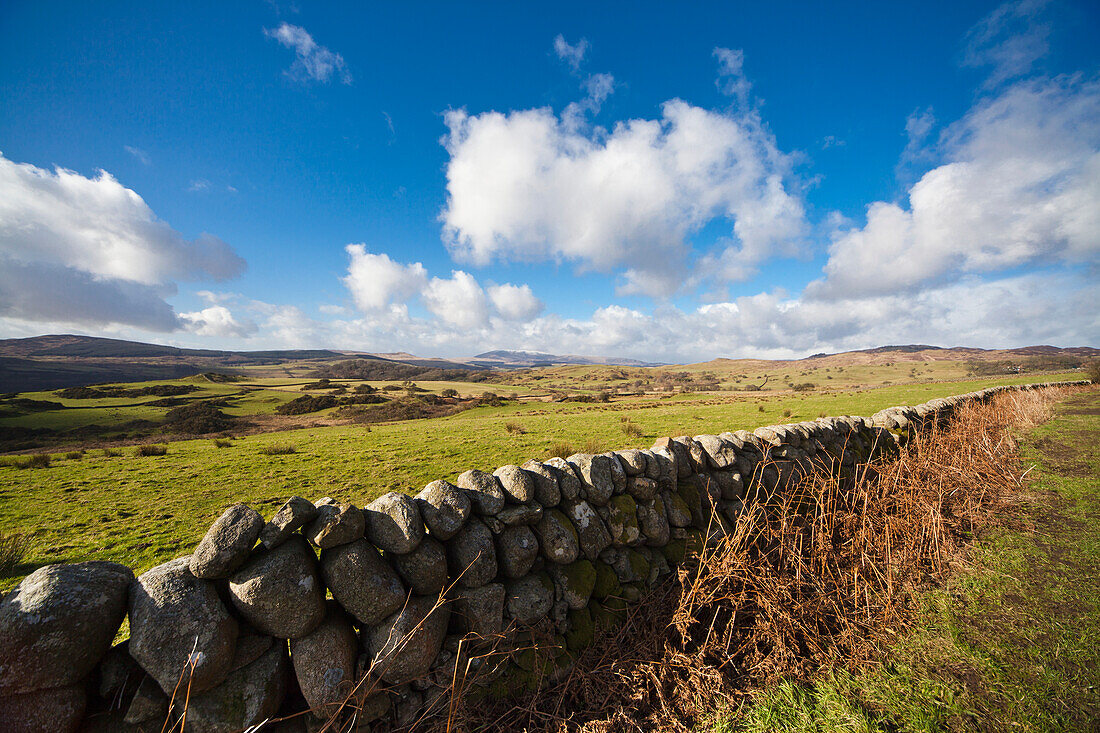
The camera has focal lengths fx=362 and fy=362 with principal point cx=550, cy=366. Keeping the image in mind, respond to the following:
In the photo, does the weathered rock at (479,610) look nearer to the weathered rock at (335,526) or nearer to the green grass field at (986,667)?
the weathered rock at (335,526)

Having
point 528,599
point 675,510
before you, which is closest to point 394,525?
point 528,599

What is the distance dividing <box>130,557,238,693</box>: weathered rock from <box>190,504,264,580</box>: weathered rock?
13cm

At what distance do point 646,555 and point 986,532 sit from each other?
230 inches

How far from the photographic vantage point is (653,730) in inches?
124

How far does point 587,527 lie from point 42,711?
410 cm

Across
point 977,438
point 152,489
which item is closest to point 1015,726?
point 977,438

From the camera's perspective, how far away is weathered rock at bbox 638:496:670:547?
15.7 ft

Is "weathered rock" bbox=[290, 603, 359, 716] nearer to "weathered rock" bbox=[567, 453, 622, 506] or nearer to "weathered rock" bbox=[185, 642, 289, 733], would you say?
"weathered rock" bbox=[185, 642, 289, 733]

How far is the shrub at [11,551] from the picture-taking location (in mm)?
5227

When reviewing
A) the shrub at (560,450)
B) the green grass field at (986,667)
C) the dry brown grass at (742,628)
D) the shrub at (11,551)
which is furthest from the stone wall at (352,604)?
the shrub at (560,450)

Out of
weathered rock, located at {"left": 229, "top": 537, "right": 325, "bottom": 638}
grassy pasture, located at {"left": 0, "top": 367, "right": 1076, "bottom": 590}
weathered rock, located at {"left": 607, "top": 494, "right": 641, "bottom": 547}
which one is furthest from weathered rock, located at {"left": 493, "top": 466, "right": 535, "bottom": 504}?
grassy pasture, located at {"left": 0, "top": 367, "right": 1076, "bottom": 590}

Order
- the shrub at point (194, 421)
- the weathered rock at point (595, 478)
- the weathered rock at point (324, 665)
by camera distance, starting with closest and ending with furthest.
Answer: the weathered rock at point (324, 665)
the weathered rock at point (595, 478)
the shrub at point (194, 421)

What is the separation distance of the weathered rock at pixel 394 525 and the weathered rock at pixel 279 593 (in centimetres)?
54

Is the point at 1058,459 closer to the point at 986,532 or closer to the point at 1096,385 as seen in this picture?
the point at 986,532
